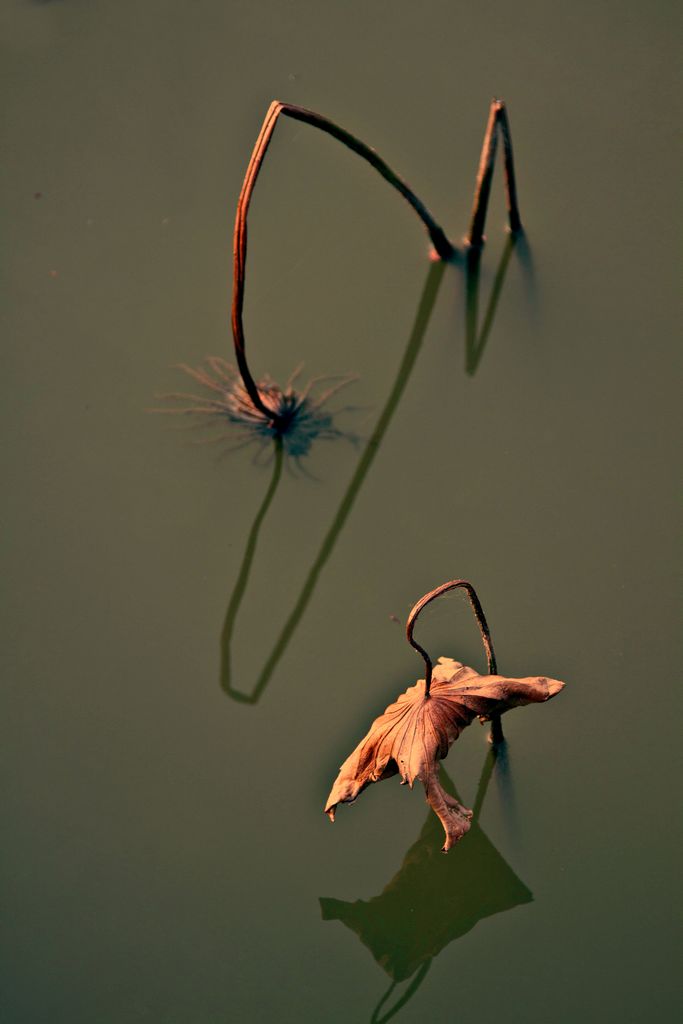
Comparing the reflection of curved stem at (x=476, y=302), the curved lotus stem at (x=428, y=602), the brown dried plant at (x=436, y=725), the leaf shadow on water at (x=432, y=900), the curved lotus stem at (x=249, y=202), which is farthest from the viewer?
the reflection of curved stem at (x=476, y=302)

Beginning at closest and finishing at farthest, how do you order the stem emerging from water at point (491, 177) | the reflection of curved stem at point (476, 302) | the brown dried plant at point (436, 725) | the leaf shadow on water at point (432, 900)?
the brown dried plant at point (436, 725) → the leaf shadow on water at point (432, 900) → the stem emerging from water at point (491, 177) → the reflection of curved stem at point (476, 302)

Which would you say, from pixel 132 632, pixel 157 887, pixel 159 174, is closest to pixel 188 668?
pixel 132 632

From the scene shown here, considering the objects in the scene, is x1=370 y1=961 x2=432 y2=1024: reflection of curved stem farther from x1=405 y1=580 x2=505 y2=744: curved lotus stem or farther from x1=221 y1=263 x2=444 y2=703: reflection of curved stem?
x1=221 y1=263 x2=444 y2=703: reflection of curved stem

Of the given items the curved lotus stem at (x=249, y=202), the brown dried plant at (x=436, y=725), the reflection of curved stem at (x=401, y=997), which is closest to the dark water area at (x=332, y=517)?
the reflection of curved stem at (x=401, y=997)

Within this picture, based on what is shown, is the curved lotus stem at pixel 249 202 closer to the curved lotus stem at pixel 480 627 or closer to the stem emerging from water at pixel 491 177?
the stem emerging from water at pixel 491 177

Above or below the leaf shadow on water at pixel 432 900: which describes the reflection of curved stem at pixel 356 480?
above

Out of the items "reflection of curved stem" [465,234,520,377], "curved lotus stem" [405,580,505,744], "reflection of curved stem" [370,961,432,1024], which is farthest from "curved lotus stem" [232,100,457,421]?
"reflection of curved stem" [370,961,432,1024]
